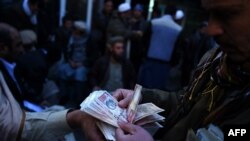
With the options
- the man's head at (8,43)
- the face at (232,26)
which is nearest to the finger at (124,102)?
the face at (232,26)

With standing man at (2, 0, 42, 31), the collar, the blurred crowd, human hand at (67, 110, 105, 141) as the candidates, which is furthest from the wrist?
the collar

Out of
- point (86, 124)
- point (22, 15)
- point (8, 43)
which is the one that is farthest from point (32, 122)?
point (22, 15)

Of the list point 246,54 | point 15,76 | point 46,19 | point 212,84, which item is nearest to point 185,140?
point 212,84

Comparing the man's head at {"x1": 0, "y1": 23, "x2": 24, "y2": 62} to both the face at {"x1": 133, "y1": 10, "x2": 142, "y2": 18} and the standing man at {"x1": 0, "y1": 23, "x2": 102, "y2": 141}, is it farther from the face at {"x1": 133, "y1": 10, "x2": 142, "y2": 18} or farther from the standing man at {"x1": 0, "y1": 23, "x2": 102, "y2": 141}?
the face at {"x1": 133, "y1": 10, "x2": 142, "y2": 18}

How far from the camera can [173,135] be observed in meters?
2.11

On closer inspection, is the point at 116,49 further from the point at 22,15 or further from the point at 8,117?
the point at 8,117

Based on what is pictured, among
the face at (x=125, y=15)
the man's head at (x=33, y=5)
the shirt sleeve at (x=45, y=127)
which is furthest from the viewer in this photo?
A: the face at (x=125, y=15)

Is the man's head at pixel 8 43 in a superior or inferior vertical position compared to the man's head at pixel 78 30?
superior

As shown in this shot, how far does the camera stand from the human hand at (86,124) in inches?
82.4

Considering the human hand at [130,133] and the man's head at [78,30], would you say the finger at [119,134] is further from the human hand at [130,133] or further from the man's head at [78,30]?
the man's head at [78,30]

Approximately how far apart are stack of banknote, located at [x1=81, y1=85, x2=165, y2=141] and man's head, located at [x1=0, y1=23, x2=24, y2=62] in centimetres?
209

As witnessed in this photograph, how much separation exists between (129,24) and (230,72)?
5.83m

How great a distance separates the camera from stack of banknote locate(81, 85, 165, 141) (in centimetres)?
202

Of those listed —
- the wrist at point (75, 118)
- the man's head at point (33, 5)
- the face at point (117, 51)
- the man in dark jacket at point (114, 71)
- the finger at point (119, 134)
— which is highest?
the man's head at point (33, 5)
